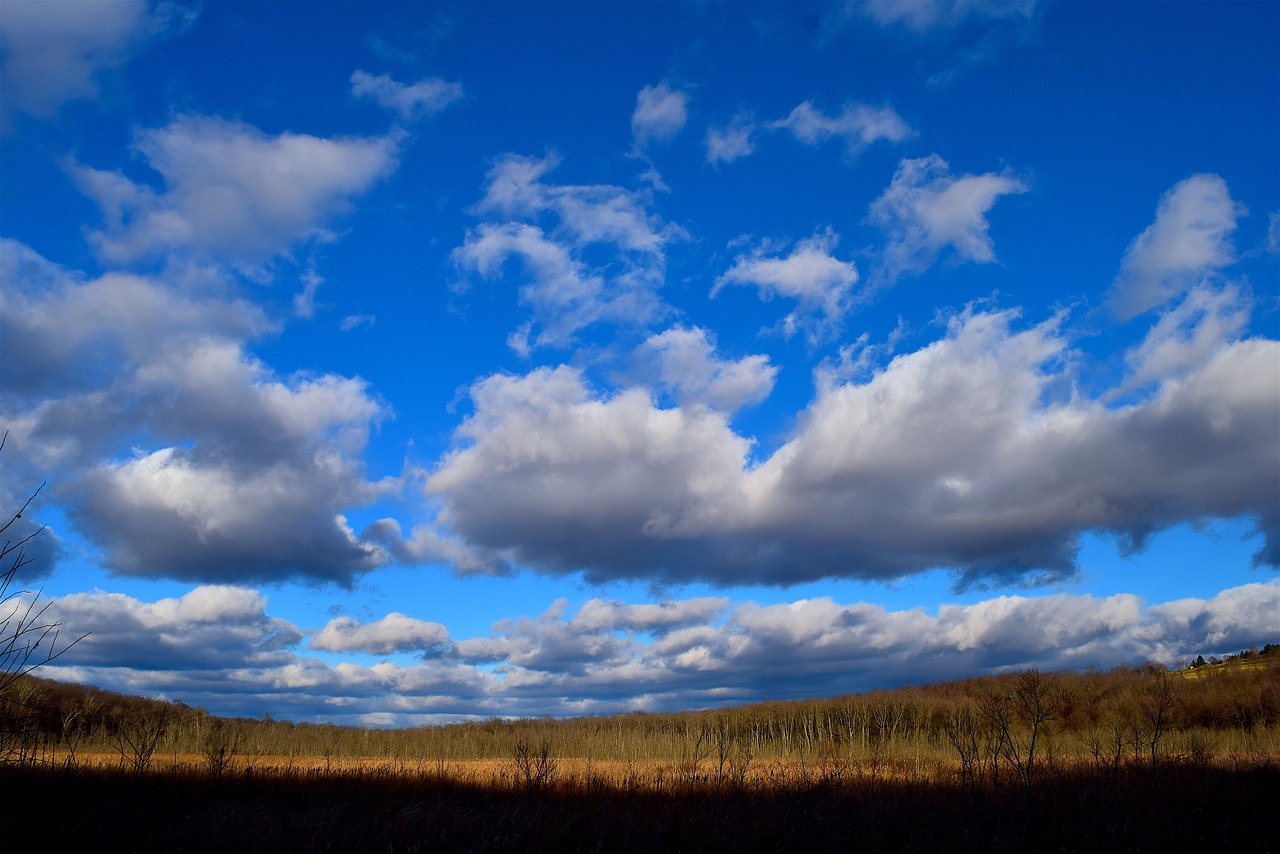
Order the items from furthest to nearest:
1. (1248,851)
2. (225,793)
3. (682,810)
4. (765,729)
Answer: (765,729) → (225,793) → (682,810) → (1248,851)

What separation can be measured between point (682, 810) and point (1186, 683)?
35845mm

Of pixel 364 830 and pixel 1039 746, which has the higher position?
pixel 364 830

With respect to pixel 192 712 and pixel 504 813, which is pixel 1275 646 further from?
pixel 192 712

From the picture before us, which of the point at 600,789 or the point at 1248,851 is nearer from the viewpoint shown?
the point at 1248,851

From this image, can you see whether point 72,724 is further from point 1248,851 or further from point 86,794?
point 1248,851

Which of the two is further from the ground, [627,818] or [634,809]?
[627,818]

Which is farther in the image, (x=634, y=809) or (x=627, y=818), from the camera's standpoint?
(x=634, y=809)

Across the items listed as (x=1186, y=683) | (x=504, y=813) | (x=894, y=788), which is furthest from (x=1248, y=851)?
(x=1186, y=683)

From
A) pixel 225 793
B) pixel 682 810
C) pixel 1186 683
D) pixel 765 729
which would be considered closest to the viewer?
pixel 682 810

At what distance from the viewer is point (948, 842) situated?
9.07 metres

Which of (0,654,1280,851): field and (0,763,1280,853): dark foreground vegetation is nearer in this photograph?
(0,763,1280,853): dark foreground vegetation

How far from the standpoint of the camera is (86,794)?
9.98m

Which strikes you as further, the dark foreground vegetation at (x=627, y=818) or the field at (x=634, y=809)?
the field at (x=634, y=809)

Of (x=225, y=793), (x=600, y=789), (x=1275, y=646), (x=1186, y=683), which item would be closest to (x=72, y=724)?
(x=225, y=793)
